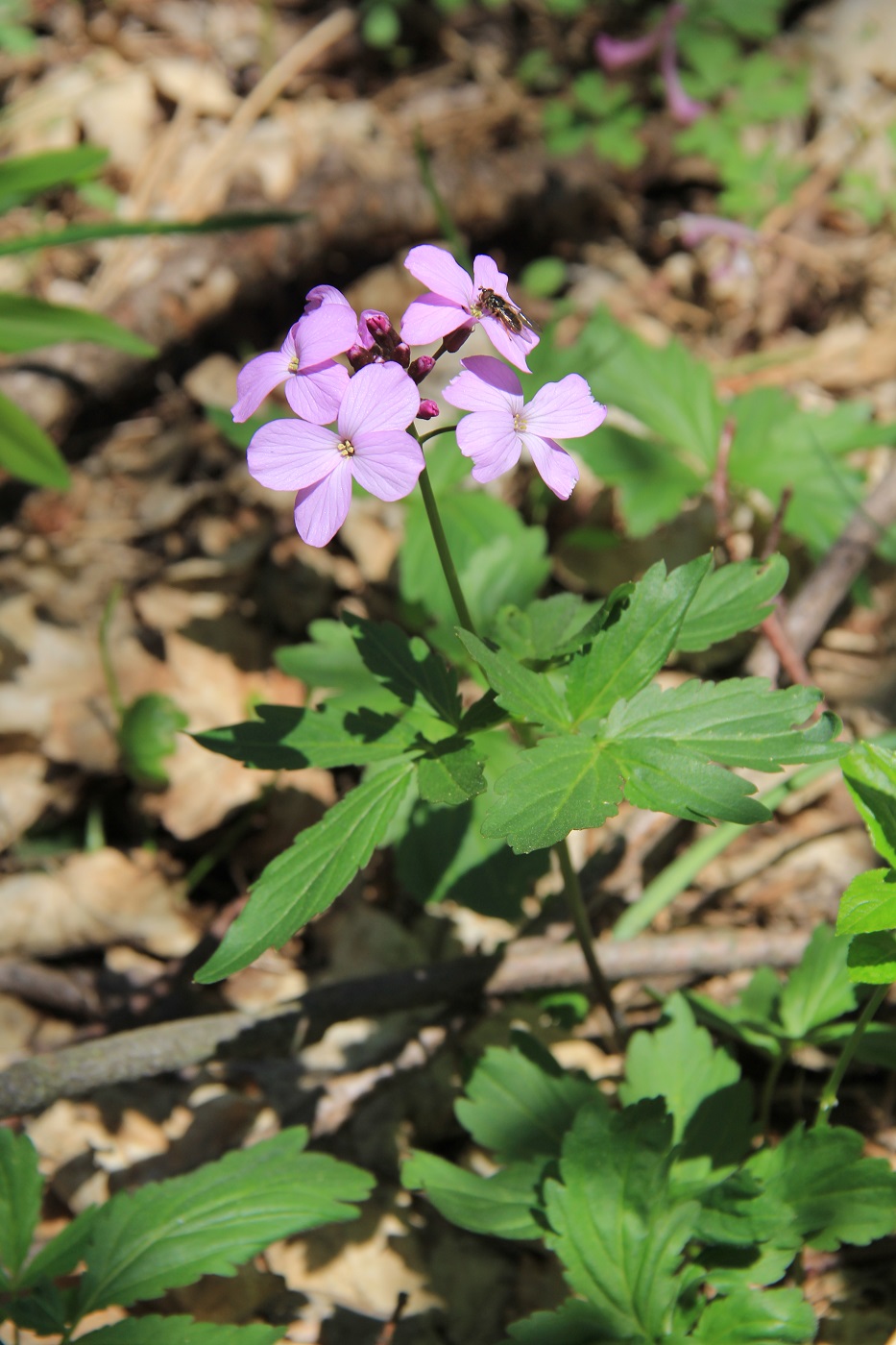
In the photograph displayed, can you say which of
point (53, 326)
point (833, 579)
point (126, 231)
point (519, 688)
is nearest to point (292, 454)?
point (519, 688)

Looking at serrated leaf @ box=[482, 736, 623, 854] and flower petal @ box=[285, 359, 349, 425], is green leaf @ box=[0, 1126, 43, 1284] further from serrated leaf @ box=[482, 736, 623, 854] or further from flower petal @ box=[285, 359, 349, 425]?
flower petal @ box=[285, 359, 349, 425]

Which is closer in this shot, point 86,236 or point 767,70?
point 86,236

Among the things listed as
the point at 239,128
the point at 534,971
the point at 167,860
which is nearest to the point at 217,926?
the point at 167,860

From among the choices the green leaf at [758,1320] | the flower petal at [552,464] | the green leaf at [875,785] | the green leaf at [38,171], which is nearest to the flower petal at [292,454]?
the flower petal at [552,464]

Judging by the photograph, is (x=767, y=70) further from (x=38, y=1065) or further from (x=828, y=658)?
(x=38, y=1065)

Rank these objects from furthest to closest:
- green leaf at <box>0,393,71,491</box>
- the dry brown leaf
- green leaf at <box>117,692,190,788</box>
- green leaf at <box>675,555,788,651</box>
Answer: green leaf at <box>0,393,71,491</box>, green leaf at <box>117,692,190,788</box>, the dry brown leaf, green leaf at <box>675,555,788,651</box>

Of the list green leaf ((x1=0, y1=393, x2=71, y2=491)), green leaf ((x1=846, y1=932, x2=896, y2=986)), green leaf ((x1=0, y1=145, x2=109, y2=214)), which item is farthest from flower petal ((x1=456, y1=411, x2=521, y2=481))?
green leaf ((x1=0, y1=145, x2=109, y2=214))
